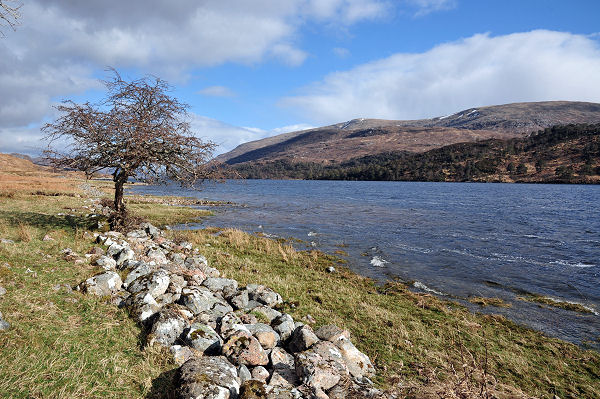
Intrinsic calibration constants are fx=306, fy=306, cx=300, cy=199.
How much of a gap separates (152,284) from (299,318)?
4.97 meters

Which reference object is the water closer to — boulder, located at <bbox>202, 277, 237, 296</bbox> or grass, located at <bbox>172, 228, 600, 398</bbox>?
grass, located at <bbox>172, 228, 600, 398</bbox>

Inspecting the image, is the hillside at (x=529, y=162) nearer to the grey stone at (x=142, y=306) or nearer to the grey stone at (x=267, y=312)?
the grey stone at (x=267, y=312)

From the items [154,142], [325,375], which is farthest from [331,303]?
[154,142]

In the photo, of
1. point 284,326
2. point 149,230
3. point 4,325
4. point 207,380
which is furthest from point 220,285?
point 149,230

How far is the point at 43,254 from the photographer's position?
10211 millimetres

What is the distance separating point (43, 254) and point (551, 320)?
2037cm

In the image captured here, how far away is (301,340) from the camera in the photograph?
757 cm

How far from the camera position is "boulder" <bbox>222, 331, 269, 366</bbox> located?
21.0ft

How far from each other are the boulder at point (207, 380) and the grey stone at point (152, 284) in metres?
3.74

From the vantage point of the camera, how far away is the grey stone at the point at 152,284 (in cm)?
873

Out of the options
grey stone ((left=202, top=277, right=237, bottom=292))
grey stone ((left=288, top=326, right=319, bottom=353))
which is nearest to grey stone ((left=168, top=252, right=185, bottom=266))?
grey stone ((left=202, top=277, right=237, bottom=292))

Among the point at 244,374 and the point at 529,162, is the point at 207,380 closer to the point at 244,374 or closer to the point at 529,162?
the point at 244,374

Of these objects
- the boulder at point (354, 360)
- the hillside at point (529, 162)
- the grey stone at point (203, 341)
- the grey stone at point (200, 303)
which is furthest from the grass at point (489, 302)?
the hillside at point (529, 162)

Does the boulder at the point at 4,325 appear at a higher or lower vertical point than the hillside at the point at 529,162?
lower
